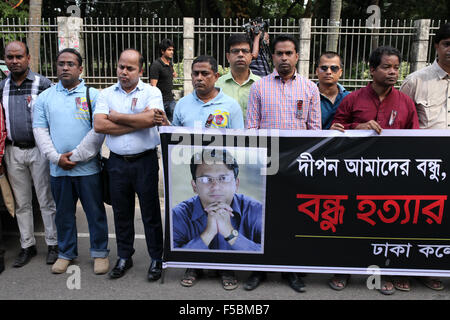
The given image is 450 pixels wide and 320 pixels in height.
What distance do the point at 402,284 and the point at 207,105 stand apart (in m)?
2.22

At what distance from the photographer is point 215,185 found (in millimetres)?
3459

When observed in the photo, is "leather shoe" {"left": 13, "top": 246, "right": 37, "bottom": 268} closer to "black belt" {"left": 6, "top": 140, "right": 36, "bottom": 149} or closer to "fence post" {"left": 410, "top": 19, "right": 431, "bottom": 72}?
"black belt" {"left": 6, "top": 140, "right": 36, "bottom": 149}

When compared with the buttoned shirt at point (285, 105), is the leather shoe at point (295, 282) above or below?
below

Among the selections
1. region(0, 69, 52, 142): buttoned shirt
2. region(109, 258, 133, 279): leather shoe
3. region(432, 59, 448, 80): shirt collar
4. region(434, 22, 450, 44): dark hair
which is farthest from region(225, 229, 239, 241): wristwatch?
region(434, 22, 450, 44): dark hair

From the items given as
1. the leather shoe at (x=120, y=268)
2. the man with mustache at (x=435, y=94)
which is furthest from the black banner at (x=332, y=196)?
the leather shoe at (x=120, y=268)

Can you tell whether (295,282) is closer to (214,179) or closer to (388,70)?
(214,179)

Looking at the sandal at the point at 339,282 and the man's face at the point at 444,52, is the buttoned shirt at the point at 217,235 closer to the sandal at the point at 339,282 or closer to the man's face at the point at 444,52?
the sandal at the point at 339,282

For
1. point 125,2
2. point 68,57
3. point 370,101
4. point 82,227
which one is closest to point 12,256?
point 82,227

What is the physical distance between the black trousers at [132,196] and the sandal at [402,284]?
80.8 inches

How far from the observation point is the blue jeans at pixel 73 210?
378 cm

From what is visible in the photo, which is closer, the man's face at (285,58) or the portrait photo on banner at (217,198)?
the portrait photo on banner at (217,198)

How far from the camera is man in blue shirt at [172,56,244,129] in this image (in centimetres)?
342

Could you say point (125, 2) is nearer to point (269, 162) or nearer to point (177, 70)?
point (177, 70)

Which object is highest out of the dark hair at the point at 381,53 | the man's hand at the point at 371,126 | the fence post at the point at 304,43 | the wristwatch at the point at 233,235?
the fence post at the point at 304,43
